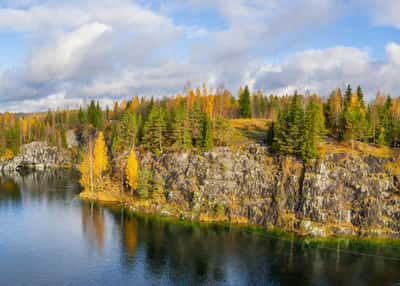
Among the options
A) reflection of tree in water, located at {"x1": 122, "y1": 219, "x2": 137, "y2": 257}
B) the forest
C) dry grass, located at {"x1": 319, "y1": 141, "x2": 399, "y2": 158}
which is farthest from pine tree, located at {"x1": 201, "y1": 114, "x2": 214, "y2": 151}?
dry grass, located at {"x1": 319, "y1": 141, "x2": 399, "y2": 158}

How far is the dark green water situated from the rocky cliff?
19.0ft

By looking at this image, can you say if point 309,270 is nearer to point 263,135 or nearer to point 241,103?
point 263,135

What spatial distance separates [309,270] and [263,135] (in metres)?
50.9

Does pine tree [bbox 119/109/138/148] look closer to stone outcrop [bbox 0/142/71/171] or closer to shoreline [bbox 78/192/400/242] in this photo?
shoreline [bbox 78/192/400/242]

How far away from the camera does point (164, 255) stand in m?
59.9

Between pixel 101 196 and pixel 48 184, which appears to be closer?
pixel 101 196

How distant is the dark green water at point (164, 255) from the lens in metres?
51.8

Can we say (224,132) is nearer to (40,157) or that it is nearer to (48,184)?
(48,184)

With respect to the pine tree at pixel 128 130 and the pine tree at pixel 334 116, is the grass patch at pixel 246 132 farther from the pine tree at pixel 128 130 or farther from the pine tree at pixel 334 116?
the pine tree at pixel 128 130

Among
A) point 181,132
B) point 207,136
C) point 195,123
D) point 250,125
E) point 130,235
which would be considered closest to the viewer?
point 130,235

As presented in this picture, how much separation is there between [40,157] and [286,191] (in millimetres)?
135398

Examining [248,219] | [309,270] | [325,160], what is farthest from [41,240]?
[325,160]

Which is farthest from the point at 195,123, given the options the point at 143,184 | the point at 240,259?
the point at 240,259

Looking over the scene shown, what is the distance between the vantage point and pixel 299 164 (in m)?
80.8
